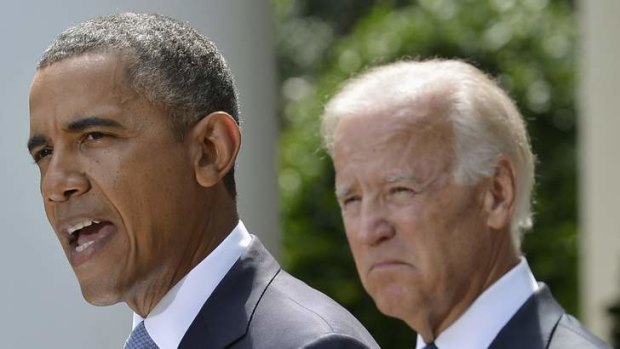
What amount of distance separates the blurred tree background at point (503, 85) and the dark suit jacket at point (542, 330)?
5.83m

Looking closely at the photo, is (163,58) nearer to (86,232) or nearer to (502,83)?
(86,232)

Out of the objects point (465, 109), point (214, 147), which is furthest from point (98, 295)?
point (465, 109)

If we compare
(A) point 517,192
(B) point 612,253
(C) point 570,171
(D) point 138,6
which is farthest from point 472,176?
(C) point 570,171

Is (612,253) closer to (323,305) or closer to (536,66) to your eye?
(536,66)

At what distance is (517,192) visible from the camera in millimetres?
3734

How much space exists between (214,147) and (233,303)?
0.29 metres

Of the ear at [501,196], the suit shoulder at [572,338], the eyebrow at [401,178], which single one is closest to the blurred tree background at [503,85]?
the ear at [501,196]

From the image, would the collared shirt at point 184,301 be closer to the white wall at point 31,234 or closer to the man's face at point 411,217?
the white wall at point 31,234

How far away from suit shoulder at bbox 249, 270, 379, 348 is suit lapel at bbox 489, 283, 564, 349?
29.7 inches

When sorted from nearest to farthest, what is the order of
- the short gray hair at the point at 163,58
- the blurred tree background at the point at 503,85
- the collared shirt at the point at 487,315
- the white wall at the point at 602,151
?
1. the short gray hair at the point at 163,58
2. the collared shirt at the point at 487,315
3. the white wall at the point at 602,151
4. the blurred tree background at the point at 503,85

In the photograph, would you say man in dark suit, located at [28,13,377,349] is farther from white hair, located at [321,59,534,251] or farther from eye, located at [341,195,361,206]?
white hair, located at [321,59,534,251]

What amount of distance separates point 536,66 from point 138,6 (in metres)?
7.46

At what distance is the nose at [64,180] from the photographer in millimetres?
2648

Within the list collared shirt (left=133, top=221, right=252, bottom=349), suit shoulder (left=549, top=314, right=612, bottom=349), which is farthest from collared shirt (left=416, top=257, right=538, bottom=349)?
collared shirt (left=133, top=221, right=252, bottom=349)
